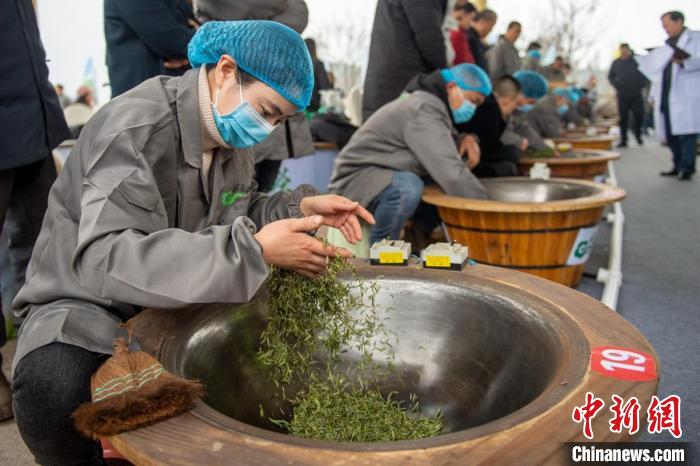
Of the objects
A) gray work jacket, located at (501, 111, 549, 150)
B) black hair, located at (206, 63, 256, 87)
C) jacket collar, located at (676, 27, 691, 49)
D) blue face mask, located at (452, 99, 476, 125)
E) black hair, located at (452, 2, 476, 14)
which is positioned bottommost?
gray work jacket, located at (501, 111, 549, 150)

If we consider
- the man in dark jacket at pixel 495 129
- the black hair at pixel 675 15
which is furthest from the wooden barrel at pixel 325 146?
the black hair at pixel 675 15

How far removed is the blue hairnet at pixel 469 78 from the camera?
3680mm

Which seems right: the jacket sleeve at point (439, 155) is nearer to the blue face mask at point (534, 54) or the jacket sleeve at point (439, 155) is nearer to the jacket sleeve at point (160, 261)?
the jacket sleeve at point (160, 261)

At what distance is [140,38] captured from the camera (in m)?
2.76

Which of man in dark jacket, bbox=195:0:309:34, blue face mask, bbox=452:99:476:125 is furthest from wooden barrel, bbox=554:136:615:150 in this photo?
man in dark jacket, bbox=195:0:309:34

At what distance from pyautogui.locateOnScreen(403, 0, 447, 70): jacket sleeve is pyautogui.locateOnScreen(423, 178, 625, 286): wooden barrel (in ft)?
4.19

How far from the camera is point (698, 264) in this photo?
14.0 ft

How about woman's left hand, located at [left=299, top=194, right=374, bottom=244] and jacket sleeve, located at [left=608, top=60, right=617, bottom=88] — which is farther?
jacket sleeve, located at [left=608, top=60, right=617, bottom=88]

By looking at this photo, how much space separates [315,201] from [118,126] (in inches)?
23.8

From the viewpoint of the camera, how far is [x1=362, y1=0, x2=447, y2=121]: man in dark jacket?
13.6ft

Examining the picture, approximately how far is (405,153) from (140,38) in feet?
5.47

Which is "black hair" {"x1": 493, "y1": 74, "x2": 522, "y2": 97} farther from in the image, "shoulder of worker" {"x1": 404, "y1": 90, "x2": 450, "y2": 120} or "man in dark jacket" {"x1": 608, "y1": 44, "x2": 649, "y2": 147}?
"man in dark jacket" {"x1": 608, "y1": 44, "x2": 649, "y2": 147}

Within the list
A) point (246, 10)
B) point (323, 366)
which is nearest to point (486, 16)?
point (246, 10)

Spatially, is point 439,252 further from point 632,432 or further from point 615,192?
point 615,192
